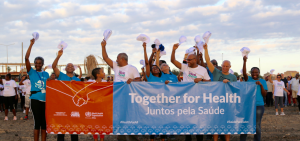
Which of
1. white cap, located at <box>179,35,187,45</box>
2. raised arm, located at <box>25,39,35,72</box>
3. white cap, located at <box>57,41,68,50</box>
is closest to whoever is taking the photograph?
raised arm, located at <box>25,39,35,72</box>

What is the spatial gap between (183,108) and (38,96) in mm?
2895

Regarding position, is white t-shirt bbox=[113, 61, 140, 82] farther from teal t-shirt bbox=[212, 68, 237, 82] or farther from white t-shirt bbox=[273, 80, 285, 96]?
white t-shirt bbox=[273, 80, 285, 96]

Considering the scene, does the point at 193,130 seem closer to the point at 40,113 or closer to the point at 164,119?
the point at 164,119

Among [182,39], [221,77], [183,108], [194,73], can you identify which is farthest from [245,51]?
[183,108]

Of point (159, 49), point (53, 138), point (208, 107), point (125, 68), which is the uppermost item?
point (159, 49)

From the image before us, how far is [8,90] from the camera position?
11406mm

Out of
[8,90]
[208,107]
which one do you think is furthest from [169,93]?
[8,90]

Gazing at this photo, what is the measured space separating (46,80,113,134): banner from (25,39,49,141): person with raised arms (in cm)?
17

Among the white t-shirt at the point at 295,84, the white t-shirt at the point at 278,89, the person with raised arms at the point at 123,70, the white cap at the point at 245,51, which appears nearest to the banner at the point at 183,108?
the person with raised arms at the point at 123,70

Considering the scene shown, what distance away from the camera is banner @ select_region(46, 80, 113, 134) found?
5461 mm

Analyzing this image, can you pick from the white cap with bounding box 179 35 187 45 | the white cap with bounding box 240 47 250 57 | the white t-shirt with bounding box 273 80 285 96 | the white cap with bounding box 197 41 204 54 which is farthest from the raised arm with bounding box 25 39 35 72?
the white t-shirt with bounding box 273 80 285 96

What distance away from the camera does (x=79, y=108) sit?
5488 millimetres

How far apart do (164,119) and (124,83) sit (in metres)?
1.06

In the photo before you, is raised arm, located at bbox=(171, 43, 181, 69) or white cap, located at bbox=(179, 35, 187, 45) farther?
white cap, located at bbox=(179, 35, 187, 45)
